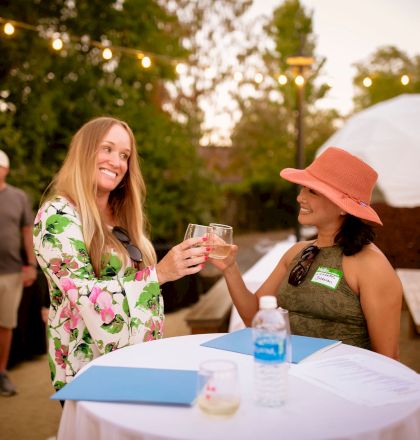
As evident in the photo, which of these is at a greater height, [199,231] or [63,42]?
[63,42]

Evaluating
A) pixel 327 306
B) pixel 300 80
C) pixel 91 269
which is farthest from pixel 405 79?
pixel 91 269

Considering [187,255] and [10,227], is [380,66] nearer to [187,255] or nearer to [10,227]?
[10,227]

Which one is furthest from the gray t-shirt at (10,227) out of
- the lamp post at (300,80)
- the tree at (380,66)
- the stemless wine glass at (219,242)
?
the tree at (380,66)

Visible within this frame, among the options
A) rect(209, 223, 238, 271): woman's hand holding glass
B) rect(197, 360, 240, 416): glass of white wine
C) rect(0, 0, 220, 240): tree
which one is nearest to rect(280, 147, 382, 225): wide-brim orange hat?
rect(209, 223, 238, 271): woman's hand holding glass

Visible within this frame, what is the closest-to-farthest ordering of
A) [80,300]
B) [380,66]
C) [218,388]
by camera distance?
[218,388], [80,300], [380,66]

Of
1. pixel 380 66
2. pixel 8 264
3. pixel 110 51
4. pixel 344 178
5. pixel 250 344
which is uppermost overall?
pixel 380 66

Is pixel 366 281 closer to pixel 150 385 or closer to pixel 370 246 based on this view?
pixel 370 246

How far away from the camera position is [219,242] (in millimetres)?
2352

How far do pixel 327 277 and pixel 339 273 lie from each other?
0.06m

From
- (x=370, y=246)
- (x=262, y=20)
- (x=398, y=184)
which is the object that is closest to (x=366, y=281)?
(x=370, y=246)

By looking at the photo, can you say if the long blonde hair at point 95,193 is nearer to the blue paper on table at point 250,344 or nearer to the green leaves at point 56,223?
the green leaves at point 56,223

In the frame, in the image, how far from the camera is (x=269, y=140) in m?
24.2

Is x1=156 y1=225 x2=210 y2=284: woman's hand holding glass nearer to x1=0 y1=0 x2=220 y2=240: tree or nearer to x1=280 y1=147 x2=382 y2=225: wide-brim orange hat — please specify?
x1=280 y1=147 x2=382 y2=225: wide-brim orange hat

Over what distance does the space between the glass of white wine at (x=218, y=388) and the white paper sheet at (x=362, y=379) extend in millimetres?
407
